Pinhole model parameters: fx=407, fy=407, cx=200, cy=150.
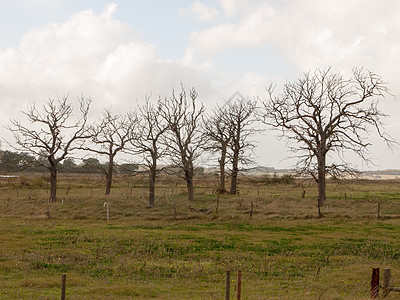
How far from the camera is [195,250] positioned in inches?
727

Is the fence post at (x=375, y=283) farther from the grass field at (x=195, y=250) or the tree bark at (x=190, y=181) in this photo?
the tree bark at (x=190, y=181)

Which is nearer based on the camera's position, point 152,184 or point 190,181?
point 152,184

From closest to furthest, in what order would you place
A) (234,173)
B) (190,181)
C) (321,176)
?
(321,176) → (190,181) → (234,173)

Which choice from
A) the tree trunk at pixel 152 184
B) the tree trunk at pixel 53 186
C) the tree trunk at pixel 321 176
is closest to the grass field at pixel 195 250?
the tree trunk at pixel 152 184

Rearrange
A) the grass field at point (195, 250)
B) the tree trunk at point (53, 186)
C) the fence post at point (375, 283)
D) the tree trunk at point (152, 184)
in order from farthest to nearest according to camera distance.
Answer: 1. the tree trunk at point (53, 186)
2. the tree trunk at point (152, 184)
3. the grass field at point (195, 250)
4. the fence post at point (375, 283)

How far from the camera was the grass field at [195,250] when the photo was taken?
12055mm

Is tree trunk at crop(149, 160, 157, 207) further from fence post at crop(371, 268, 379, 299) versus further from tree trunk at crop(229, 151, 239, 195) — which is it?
fence post at crop(371, 268, 379, 299)

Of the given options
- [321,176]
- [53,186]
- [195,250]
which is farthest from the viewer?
[53,186]

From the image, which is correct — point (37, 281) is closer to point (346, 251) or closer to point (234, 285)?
point (234, 285)

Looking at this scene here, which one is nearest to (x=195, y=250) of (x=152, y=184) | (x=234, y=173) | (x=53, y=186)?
(x=152, y=184)

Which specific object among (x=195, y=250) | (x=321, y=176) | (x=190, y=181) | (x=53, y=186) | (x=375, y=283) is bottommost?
(x=195, y=250)

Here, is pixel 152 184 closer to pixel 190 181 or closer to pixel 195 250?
pixel 190 181

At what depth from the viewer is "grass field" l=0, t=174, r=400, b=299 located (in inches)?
475

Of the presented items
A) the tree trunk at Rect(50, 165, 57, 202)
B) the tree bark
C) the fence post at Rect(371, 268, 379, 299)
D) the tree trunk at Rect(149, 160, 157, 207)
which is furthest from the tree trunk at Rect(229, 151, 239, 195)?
the fence post at Rect(371, 268, 379, 299)
